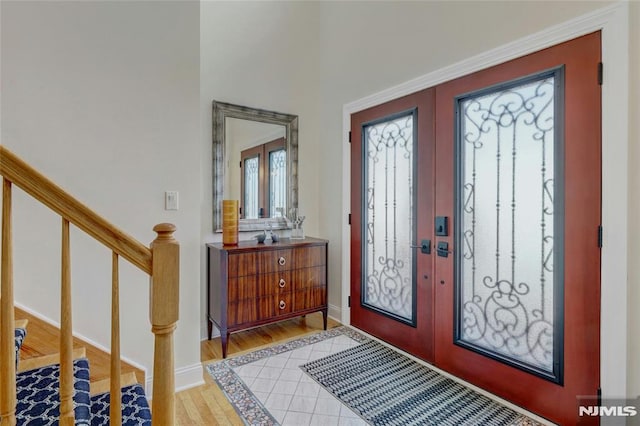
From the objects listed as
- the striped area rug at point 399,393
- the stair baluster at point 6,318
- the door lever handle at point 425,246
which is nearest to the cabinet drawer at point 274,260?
the striped area rug at point 399,393

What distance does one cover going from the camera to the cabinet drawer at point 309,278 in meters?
2.96

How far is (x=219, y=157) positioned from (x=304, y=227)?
1188 mm

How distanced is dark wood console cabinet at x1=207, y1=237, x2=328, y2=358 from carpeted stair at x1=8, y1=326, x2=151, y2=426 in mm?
1105

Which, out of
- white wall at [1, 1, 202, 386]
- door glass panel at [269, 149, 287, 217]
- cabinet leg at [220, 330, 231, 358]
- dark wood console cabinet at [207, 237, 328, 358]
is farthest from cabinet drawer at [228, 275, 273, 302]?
door glass panel at [269, 149, 287, 217]

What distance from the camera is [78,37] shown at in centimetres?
184

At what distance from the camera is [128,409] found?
1356 mm

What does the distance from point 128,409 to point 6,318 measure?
0.77 m

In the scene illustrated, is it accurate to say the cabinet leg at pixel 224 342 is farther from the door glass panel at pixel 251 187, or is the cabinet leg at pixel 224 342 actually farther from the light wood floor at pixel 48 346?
the door glass panel at pixel 251 187

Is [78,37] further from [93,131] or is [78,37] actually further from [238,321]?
[238,321]

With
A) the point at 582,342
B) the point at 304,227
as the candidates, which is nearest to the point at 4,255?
the point at 582,342

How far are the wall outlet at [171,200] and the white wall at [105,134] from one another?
0.03 meters

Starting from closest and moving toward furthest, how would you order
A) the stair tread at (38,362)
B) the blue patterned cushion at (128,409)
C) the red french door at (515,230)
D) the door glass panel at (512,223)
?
the blue patterned cushion at (128,409) → the stair tread at (38,362) → the red french door at (515,230) → the door glass panel at (512,223)

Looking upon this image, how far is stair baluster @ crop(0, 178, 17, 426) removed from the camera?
2.72 ft

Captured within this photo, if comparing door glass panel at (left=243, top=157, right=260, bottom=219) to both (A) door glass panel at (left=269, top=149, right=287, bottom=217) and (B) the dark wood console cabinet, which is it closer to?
(A) door glass panel at (left=269, top=149, right=287, bottom=217)
